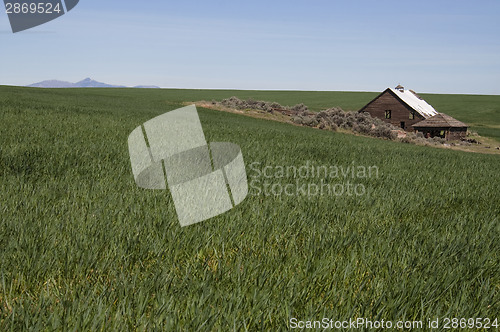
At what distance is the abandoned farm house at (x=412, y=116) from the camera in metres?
57.0

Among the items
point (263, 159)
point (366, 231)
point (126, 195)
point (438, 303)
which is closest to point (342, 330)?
point (438, 303)

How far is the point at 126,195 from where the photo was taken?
15.6ft

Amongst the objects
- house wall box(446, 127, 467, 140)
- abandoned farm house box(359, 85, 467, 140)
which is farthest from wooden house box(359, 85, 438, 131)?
house wall box(446, 127, 467, 140)

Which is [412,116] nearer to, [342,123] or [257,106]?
[342,123]

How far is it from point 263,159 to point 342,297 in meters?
6.39

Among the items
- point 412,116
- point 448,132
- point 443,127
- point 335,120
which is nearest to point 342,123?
point 335,120

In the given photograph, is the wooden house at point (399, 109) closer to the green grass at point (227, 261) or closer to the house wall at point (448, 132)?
the house wall at point (448, 132)

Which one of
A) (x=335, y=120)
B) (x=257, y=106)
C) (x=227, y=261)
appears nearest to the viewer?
(x=227, y=261)

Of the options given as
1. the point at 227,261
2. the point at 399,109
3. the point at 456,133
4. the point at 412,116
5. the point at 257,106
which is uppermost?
the point at 257,106

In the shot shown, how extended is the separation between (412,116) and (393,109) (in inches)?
130

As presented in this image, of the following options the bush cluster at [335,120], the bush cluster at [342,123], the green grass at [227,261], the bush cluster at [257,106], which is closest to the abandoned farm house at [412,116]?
the bush cluster at [335,120]

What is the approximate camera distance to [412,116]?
62.1m

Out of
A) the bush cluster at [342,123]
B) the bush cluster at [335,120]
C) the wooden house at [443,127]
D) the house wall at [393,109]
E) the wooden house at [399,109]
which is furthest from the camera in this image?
the house wall at [393,109]

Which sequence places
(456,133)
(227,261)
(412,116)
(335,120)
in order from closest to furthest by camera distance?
(227,261) → (335,120) → (456,133) → (412,116)
